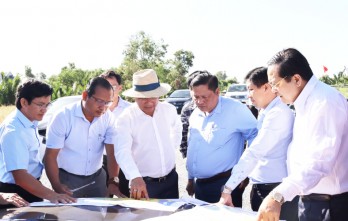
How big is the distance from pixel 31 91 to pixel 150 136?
95 centimetres

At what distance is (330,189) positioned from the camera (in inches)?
82.7

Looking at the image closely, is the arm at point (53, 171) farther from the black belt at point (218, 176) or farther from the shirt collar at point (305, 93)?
the shirt collar at point (305, 93)

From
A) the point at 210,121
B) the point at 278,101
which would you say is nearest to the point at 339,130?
the point at 278,101

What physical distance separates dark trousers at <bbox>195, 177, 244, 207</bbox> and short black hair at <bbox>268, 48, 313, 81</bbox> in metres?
1.30

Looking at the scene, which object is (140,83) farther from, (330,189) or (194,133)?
(330,189)

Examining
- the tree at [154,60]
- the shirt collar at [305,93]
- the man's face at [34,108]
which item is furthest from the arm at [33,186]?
the tree at [154,60]

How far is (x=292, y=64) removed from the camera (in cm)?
205

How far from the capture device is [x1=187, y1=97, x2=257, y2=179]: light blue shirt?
3.14m

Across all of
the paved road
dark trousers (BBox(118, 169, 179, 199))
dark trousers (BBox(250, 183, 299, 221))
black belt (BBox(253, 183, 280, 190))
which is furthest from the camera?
the paved road

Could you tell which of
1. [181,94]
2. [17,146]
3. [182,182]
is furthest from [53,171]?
[181,94]

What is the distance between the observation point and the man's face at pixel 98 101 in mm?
2988

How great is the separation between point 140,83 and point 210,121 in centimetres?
60

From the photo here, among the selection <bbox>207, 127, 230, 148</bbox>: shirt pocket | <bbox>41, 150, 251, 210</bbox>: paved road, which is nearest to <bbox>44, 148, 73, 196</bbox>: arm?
<bbox>207, 127, 230, 148</bbox>: shirt pocket

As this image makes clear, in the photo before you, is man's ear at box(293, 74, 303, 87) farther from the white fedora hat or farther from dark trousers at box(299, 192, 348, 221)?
the white fedora hat
